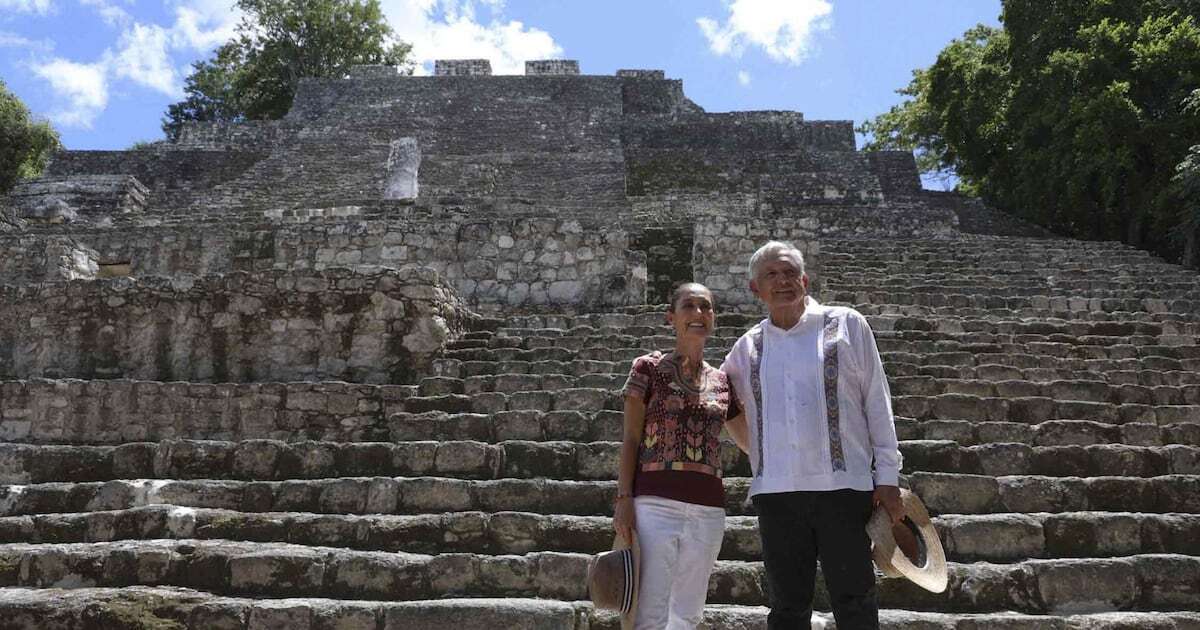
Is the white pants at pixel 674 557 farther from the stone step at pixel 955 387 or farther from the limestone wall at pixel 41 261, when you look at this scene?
the limestone wall at pixel 41 261

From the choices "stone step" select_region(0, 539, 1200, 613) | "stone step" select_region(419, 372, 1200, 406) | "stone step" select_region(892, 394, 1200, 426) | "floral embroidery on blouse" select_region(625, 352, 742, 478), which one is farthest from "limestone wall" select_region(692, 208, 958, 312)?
"floral embroidery on blouse" select_region(625, 352, 742, 478)

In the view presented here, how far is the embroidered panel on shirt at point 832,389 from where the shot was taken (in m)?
2.46

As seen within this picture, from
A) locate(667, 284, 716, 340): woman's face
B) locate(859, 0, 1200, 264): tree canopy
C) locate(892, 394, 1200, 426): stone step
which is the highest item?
locate(859, 0, 1200, 264): tree canopy

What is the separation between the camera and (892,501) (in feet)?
7.91

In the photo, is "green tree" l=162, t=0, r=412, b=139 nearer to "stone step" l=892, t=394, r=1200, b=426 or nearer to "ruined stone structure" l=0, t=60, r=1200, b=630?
"ruined stone structure" l=0, t=60, r=1200, b=630

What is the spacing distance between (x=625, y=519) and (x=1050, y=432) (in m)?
3.41

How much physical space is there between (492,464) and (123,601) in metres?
1.73

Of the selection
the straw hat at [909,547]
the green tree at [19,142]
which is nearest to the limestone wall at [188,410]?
the straw hat at [909,547]

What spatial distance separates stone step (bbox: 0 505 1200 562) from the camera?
374 centimetres

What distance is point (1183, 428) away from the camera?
4.97m

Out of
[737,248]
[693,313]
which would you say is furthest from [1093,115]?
[693,313]

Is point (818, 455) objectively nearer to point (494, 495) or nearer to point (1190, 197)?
point (494, 495)

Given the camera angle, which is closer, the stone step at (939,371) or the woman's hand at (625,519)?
the woman's hand at (625,519)

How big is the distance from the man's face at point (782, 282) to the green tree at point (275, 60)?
33.2m
